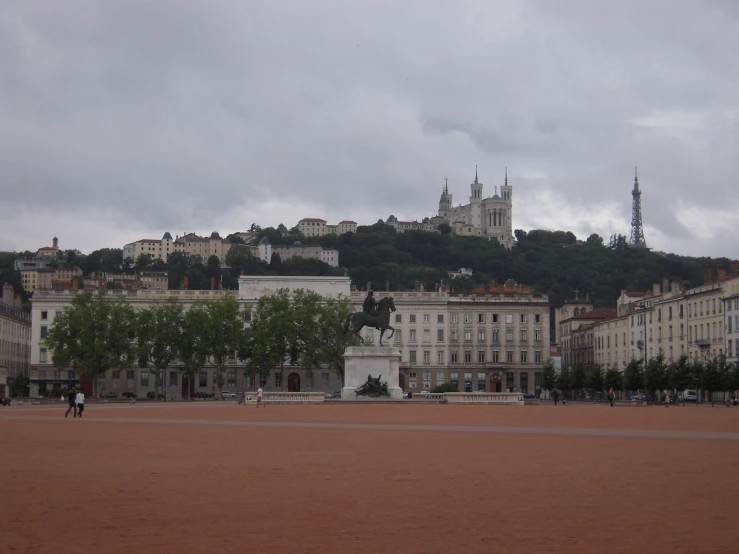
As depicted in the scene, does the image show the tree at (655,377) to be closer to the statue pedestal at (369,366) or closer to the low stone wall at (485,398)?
the low stone wall at (485,398)

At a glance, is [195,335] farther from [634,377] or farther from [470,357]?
[634,377]

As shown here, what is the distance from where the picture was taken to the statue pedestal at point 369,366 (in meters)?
72.9

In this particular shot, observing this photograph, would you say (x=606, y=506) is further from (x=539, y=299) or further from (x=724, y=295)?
(x=539, y=299)

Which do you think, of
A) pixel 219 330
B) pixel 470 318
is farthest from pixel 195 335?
pixel 470 318

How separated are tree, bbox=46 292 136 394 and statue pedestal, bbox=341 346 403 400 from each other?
132 ft

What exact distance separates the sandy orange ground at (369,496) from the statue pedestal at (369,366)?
43.1m

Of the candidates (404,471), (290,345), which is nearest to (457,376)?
(290,345)

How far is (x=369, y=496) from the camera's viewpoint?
17.2 metres

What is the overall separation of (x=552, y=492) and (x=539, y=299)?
11544 cm

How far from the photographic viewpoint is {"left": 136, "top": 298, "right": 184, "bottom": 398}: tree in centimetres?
10944

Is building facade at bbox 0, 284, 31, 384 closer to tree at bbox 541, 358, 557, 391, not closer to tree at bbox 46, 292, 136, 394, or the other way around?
tree at bbox 46, 292, 136, 394

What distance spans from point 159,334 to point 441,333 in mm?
37047

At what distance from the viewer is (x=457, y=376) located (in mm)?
129125

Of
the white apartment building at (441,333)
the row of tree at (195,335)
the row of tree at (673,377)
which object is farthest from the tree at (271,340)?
the row of tree at (673,377)
